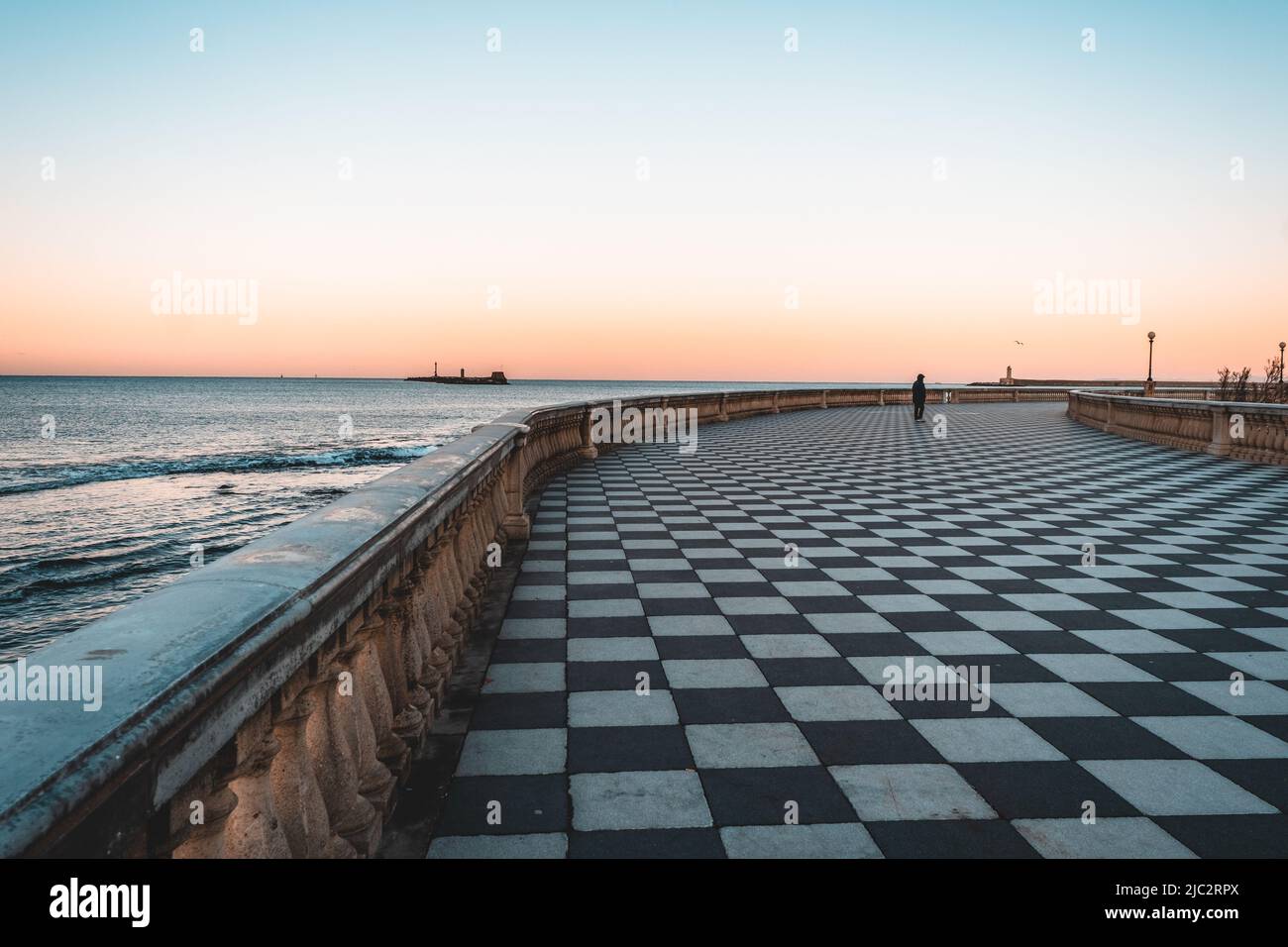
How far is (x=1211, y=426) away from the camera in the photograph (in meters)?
15.2

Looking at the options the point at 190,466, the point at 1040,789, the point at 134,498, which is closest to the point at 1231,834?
the point at 1040,789

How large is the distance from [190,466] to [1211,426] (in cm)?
2893

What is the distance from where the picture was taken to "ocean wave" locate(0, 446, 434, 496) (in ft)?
77.8

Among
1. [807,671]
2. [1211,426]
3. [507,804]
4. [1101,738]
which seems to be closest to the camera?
[507,804]

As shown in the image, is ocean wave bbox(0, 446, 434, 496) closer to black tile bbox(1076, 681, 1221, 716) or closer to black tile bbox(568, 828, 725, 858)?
black tile bbox(1076, 681, 1221, 716)

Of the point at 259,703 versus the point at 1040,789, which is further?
the point at 1040,789

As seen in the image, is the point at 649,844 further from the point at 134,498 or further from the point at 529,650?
the point at 134,498

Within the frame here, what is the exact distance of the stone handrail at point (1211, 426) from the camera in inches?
530

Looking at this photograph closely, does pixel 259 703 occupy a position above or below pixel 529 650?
above
